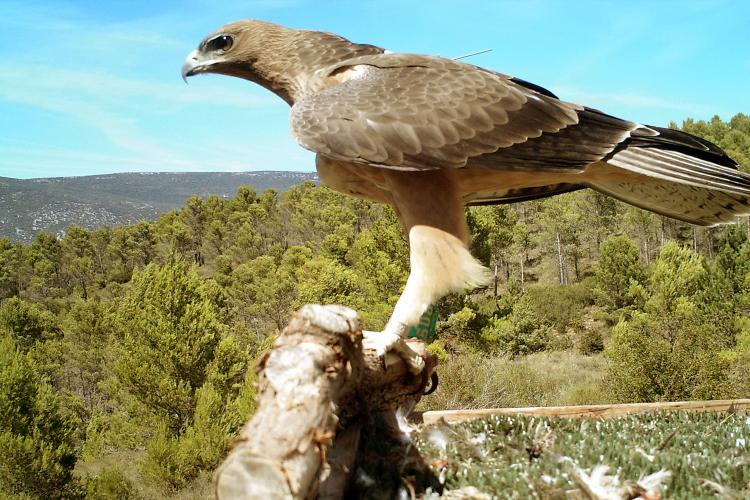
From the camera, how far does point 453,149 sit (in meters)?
3.34

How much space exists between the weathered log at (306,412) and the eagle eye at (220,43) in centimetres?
294

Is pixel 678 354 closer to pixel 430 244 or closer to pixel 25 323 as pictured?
pixel 430 244

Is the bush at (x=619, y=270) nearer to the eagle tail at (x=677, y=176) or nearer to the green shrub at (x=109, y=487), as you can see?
the green shrub at (x=109, y=487)

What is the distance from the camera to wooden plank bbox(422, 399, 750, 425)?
11.4 feet

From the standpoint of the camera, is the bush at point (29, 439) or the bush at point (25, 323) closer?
the bush at point (29, 439)

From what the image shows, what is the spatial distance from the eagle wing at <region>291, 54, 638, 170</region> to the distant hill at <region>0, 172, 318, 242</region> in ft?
371

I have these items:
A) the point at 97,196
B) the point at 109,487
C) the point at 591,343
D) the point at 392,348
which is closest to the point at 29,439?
the point at 109,487

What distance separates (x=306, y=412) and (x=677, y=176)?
287cm

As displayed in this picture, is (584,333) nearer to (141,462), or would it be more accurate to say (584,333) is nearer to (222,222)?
(141,462)

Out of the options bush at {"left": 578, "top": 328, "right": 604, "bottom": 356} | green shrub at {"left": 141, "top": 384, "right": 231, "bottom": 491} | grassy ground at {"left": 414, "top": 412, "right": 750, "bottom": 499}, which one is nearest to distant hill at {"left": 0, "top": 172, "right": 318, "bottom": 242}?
bush at {"left": 578, "top": 328, "right": 604, "bottom": 356}

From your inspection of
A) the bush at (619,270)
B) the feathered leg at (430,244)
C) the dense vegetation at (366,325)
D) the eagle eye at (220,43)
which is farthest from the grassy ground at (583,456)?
the bush at (619,270)

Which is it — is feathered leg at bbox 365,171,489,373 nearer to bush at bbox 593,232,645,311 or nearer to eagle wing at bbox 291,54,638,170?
eagle wing at bbox 291,54,638,170

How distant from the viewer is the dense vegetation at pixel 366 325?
73.6ft

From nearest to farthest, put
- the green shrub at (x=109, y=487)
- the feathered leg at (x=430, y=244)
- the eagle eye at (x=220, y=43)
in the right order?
1. the feathered leg at (x=430, y=244)
2. the eagle eye at (x=220, y=43)
3. the green shrub at (x=109, y=487)
